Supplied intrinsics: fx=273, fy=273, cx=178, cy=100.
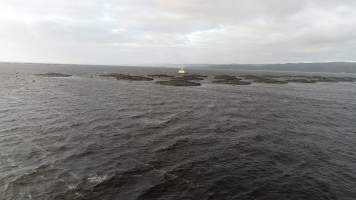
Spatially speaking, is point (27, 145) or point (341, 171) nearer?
point (341, 171)

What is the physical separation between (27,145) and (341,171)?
1221 inches

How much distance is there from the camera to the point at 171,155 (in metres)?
27.2

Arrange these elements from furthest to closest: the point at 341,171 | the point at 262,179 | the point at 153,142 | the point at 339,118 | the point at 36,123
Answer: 1. the point at 339,118
2. the point at 36,123
3. the point at 153,142
4. the point at 341,171
5. the point at 262,179

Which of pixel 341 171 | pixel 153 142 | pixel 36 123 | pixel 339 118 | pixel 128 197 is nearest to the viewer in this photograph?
pixel 128 197

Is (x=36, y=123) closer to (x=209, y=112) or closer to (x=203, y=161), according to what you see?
(x=203, y=161)

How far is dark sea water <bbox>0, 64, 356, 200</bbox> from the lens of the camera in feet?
66.4

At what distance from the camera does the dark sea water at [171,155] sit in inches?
797

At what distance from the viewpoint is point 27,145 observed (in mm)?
28719

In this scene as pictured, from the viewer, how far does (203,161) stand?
25.8m

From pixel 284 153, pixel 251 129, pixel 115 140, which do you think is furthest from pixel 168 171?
pixel 251 129

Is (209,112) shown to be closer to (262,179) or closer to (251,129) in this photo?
(251,129)

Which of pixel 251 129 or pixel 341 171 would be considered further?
pixel 251 129

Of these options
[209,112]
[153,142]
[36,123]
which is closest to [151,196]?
[153,142]

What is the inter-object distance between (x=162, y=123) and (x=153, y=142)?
956 cm
